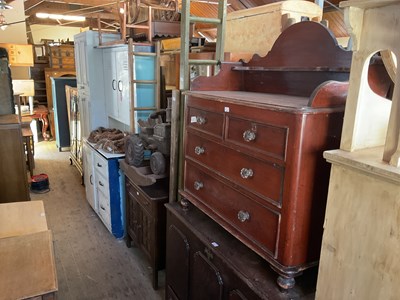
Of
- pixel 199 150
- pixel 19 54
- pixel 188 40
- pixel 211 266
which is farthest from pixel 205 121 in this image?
pixel 19 54

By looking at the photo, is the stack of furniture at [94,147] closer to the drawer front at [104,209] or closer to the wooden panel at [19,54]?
the drawer front at [104,209]

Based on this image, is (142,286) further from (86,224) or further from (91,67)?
(91,67)

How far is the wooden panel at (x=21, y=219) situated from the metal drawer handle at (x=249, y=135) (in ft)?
3.96

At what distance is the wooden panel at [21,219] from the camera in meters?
1.73

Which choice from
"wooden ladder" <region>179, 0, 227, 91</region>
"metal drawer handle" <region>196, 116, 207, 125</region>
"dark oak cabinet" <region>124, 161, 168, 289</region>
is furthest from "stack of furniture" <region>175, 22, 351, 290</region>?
"dark oak cabinet" <region>124, 161, 168, 289</region>

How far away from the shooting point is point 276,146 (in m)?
1.12

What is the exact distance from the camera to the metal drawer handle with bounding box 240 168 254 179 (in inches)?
48.9

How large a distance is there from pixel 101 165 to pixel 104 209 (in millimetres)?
448

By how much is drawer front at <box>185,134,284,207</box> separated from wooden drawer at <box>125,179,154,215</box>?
0.93 meters

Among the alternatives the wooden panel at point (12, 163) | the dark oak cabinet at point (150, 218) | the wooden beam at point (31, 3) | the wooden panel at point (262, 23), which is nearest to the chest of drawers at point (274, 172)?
the wooden panel at point (262, 23)

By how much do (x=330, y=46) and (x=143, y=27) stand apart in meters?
2.16

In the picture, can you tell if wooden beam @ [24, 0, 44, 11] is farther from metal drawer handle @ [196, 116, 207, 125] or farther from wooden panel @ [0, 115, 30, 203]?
metal drawer handle @ [196, 116, 207, 125]

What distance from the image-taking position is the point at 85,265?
2785 mm

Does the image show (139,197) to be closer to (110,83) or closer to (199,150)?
(199,150)
